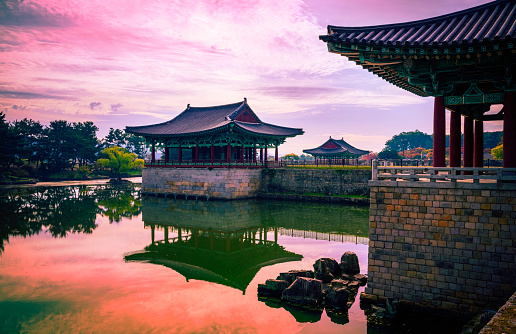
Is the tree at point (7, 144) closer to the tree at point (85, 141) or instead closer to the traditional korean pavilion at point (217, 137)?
the tree at point (85, 141)

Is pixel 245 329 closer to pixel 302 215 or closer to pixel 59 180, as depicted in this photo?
pixel 302 215

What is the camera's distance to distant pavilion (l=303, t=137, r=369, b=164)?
57.7m

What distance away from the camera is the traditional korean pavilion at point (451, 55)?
8.59 m

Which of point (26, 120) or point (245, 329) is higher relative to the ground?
point (26, 120)

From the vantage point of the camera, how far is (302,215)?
83.1 ft

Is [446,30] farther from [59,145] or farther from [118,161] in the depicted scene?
[59,145]

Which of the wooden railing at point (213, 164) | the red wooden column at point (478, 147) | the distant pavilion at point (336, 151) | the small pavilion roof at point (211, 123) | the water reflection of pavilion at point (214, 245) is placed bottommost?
the water reflection of pavilion at point (214, 245)

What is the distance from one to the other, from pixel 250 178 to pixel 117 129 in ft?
194

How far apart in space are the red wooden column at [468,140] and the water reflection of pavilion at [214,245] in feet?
25.3

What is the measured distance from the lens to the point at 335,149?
194 ft

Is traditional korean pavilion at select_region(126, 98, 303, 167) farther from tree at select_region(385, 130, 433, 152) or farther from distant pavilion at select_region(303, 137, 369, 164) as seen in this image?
tree at select_region(385, 130, 433, 152)

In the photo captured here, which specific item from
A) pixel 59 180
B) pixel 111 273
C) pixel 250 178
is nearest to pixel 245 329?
pixel 111 273

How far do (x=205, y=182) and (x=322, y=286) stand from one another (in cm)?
2469

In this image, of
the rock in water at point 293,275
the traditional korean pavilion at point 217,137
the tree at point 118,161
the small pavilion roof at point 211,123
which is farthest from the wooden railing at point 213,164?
the tree at point 118,161
